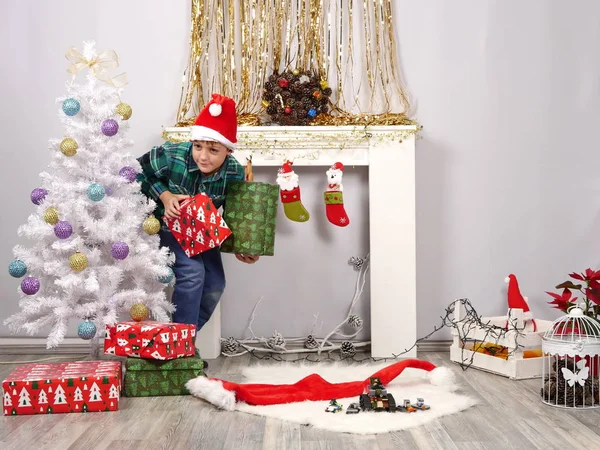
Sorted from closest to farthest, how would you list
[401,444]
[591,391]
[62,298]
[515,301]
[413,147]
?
[401,444], [591,391], [62,298], [515,301], [413,147]

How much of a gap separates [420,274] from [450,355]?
1.44ft

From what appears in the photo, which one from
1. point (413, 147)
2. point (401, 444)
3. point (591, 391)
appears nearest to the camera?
point (401, 444)

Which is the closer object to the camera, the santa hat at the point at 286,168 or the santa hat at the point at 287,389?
the santa hat at the point at 287,389

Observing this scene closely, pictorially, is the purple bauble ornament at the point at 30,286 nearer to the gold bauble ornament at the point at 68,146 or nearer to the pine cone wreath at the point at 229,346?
the gold bauble ornament at the point at 68,146

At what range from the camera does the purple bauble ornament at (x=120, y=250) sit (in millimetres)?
2801

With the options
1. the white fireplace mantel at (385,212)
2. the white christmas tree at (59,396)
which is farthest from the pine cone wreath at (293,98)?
the white christmas tree at (59,396)

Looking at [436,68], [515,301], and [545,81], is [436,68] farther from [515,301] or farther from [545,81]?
[515,301]

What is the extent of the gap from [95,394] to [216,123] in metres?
1.13

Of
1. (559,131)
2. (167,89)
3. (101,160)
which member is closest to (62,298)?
(101,160)

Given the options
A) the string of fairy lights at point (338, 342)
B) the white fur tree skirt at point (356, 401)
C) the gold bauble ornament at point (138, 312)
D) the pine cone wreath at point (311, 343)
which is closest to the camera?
the white fur tree skirt at point (356, 401)

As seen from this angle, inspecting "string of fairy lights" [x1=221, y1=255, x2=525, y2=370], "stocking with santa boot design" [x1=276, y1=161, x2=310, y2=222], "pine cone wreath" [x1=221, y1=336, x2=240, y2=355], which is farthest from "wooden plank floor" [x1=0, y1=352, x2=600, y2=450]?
"stocking with santa boot design" [x1=276, y1=161, x2=310, y2=222]

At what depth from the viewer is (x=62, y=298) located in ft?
9.44

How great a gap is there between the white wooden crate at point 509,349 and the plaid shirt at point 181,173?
3.78 ft

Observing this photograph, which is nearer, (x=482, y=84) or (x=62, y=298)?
(x=62, y=298)
